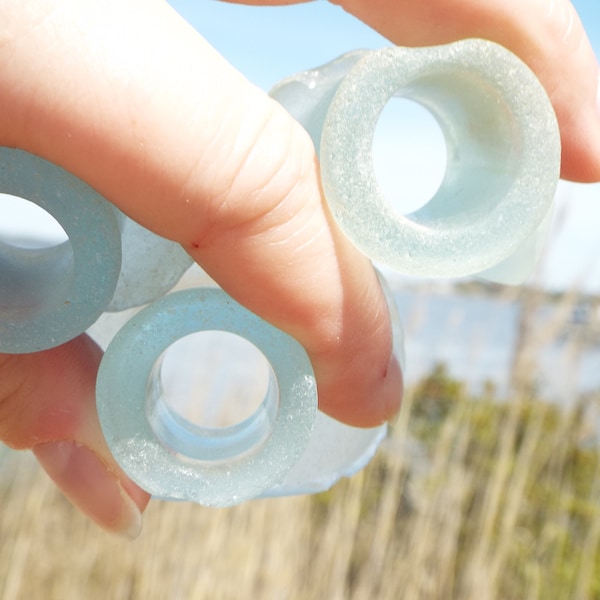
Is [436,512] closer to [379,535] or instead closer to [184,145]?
[379,535]

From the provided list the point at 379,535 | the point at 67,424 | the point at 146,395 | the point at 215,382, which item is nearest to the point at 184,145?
the point at 146,395

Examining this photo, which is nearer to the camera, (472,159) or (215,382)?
(472,159)

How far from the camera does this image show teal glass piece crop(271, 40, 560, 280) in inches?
13.5

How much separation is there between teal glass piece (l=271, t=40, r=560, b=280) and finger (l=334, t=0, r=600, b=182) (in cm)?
6

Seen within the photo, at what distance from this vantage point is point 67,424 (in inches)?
19.9

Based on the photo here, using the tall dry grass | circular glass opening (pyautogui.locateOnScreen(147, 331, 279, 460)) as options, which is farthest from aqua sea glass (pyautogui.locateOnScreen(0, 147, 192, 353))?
the tall dry grass

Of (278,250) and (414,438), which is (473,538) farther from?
(278,250)

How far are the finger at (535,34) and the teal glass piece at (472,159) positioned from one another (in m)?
0.06

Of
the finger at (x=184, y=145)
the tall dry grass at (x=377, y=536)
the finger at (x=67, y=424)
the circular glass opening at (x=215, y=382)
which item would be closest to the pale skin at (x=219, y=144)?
the finger at (x=184, y=145)

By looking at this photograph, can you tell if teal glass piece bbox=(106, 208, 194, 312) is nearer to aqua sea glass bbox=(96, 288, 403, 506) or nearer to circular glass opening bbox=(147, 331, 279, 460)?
aqua sea glass bbox=(96, 288, 403, 506)

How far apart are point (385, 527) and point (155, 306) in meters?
1.32

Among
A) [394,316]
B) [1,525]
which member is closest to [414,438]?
[1,525]

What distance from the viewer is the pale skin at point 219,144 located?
326 mm

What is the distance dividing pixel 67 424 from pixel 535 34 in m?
0.35
